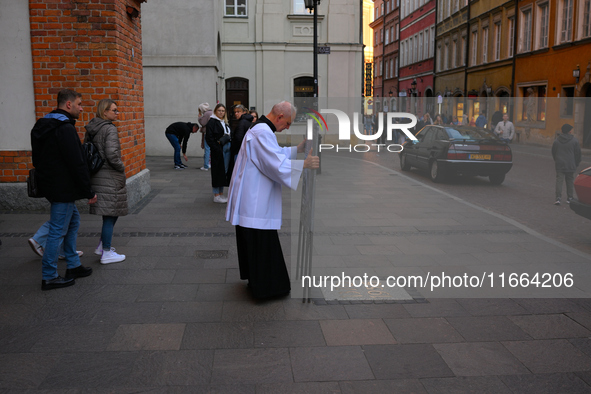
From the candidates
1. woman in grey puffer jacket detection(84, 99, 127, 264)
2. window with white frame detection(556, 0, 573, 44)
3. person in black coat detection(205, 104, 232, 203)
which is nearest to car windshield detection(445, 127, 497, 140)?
woman in grey puffer jacket detection(84, 99, 127, 264)

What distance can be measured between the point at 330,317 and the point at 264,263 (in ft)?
2.45

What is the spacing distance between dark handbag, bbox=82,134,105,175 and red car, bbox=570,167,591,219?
442 centimetres

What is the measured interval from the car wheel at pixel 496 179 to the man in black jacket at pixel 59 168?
3.79 m

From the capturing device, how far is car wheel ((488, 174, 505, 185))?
5.85 m

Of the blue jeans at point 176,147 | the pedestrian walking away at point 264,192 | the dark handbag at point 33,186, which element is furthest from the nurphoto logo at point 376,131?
the blue jeans at point 176,147

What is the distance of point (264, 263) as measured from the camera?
5094 mm

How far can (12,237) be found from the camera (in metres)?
7.41

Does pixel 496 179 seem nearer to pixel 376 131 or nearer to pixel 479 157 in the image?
pixel 479 157

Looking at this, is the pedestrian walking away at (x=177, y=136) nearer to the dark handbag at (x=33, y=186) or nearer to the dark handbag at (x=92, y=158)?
the dark handbag at (x=92, y=158)

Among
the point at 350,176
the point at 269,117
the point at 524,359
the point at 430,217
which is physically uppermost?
the point at 269,117

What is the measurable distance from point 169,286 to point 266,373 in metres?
2.05

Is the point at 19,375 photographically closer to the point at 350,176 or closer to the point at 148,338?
the point at 148,338

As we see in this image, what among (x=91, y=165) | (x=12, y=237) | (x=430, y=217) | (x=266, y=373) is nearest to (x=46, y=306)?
(x=91, y=165)

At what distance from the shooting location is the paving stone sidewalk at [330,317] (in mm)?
3676
